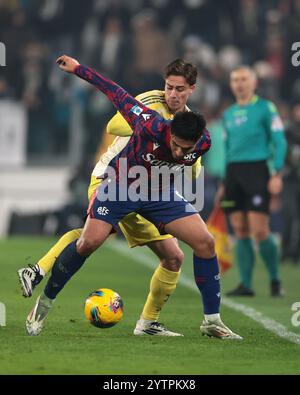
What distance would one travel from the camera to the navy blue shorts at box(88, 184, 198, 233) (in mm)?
8375

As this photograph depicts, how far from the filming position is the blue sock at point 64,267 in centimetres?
834

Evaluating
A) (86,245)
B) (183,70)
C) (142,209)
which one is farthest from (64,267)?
(183,70)

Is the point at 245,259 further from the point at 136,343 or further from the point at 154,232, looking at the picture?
the point at 136,343

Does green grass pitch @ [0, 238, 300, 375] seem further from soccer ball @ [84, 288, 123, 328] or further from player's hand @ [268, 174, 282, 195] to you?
player's hand @ [268, 174, 282, 195]

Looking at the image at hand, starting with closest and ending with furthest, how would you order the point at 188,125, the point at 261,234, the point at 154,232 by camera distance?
the point at 188,125 → the point at 154,232 → the point at 261,234

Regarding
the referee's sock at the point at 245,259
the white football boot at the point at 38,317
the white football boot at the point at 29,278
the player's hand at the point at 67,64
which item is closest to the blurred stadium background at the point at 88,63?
the referee's sock at the point at 245,259

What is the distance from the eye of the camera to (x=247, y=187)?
40.2 ft

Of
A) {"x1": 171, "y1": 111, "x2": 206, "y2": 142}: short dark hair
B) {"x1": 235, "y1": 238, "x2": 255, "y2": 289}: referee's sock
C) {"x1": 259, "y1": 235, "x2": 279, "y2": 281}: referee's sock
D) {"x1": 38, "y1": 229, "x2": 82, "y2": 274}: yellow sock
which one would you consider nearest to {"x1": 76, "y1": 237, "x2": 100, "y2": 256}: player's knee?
{"x1": 38, "y1": 229, "x2": 82, "y2": 274}: yellow sock

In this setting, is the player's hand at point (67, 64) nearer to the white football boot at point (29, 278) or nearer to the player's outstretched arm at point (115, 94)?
the player's outstretched arm at point (115, 94)

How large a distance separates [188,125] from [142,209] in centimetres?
84

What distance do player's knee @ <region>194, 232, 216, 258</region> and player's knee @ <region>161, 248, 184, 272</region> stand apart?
1.06 ft

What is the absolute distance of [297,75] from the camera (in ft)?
67.7

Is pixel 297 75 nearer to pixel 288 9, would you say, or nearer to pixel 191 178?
pixel 288 9
